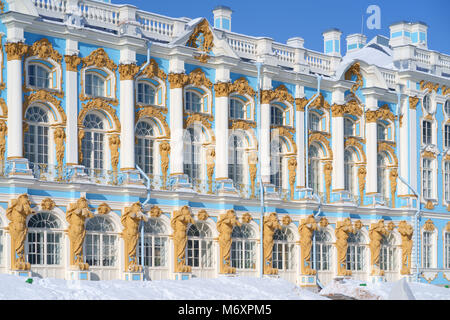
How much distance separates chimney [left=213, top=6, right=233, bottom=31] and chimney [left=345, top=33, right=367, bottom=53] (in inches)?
503

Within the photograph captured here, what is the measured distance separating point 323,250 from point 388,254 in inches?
171

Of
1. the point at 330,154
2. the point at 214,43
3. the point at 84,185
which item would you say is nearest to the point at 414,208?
the point at 330,154

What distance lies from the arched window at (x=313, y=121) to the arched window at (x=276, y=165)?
2046 mm

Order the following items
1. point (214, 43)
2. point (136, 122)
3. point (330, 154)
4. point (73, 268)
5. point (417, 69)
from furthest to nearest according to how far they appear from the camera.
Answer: point (417, 69), point (330, 154), point (214, 43), point (136, 122), point (73, 268)

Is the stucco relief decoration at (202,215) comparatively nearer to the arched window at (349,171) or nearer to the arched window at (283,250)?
the arched window at (283,250)

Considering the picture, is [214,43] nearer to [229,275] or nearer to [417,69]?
[229,275]

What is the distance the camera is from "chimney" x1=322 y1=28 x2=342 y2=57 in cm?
4488

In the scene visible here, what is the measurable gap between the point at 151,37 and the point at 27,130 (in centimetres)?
628

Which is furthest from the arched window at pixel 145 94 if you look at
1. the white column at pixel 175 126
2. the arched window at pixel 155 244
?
the arched window at pixel 155 244

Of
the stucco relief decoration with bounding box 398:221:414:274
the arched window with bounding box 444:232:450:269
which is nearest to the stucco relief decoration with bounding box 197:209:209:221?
the stucco relief decoration with bounding box 398:221:414:274

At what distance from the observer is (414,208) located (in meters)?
44.1

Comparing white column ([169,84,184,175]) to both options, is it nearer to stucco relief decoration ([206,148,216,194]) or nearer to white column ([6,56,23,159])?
stucco relief decoration ([206,148,216,194])

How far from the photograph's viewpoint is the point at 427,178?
149 feet

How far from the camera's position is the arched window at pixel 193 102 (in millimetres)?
36562
